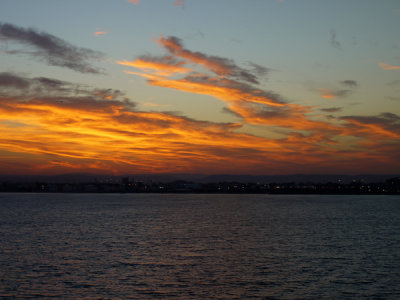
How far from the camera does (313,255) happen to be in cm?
5412

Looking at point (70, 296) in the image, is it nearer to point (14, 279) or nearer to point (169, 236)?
point (14, 279)

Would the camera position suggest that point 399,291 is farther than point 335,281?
No

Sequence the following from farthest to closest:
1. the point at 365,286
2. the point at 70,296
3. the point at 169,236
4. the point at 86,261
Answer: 1. the point at 169,236
2. the point at 86,261
3. the point at 365,286
4. the point at 70,296

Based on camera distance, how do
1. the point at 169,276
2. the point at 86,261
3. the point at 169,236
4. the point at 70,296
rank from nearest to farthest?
the point at 70,296 → the point at 169,276 → the point at 86,261 → the point at 169,236

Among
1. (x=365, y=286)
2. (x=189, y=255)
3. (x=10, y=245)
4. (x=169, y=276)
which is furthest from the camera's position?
(x=10, y=245)

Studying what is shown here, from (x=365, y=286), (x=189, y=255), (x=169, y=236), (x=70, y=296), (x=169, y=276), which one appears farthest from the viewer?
(x=169, y=236)

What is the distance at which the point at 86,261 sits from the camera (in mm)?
49625

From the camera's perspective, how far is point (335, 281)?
130 feet

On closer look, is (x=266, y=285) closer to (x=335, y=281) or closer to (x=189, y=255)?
(x=335, y=281)

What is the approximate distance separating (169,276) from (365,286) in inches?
685

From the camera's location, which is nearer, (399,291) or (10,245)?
(399,291)

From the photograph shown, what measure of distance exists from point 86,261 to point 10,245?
1977 centimetres

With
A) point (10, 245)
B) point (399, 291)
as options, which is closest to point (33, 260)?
point (10, 245)

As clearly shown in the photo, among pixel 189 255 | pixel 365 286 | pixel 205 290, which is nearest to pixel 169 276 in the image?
pixel 205 290
